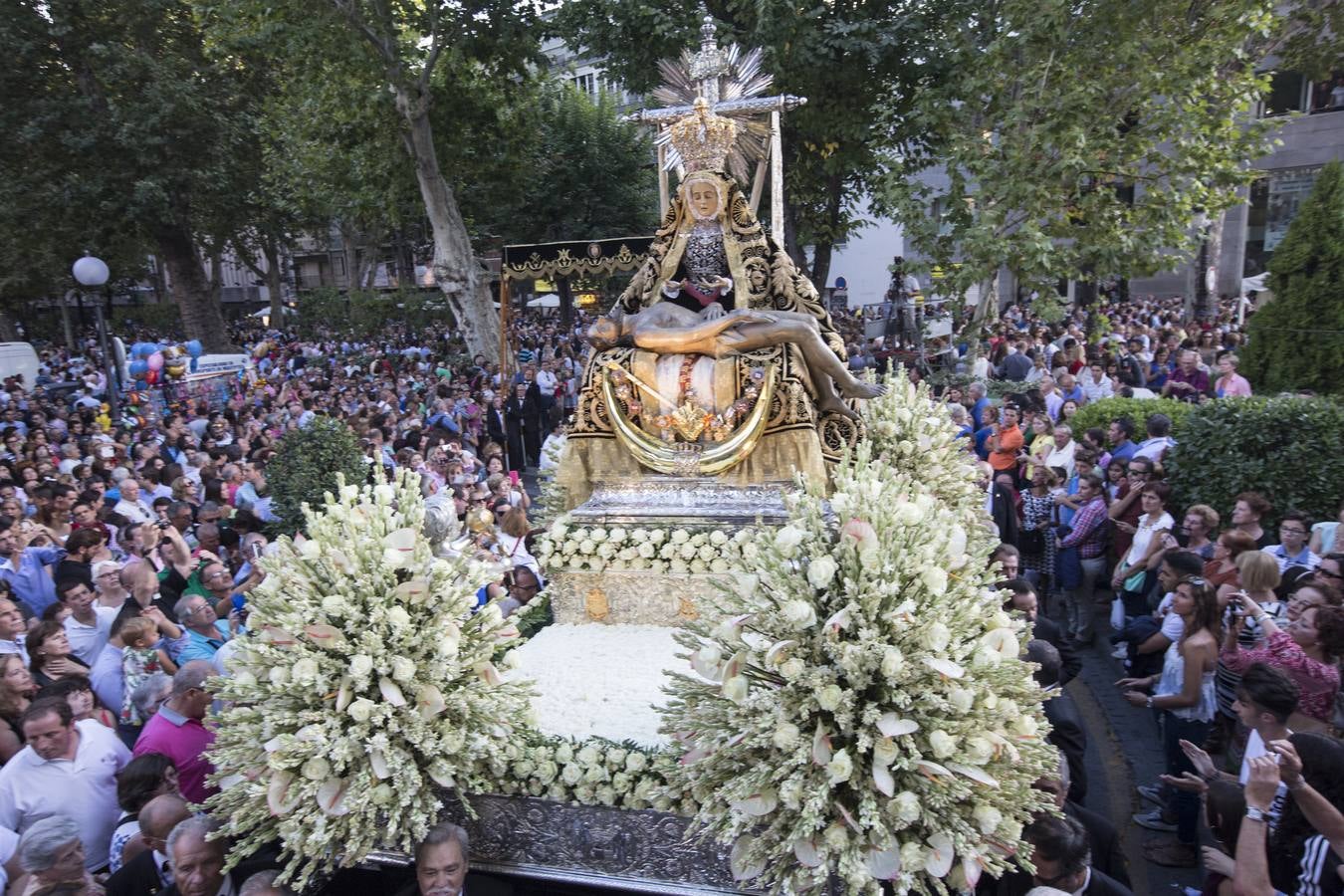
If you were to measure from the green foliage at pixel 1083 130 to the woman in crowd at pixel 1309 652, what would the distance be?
36.0 feet

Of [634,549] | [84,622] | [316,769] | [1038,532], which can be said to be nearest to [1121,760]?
[1038,532]

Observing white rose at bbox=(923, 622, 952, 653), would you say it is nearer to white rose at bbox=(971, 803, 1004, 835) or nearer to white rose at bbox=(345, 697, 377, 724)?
white rose at bbox=(971, 803, 1004, 835)

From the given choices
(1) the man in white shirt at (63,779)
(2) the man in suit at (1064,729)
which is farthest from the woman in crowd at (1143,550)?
(1) the man in white shirt at (63,779)

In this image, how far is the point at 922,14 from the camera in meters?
A: 17.8

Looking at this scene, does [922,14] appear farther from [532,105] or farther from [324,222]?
[324,222]

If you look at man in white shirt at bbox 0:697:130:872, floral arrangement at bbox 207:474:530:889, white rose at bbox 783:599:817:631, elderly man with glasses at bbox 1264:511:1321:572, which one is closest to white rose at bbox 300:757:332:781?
floral arrangement at bbox 207:474:530:889

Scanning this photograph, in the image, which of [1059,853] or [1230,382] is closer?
[1059,853]

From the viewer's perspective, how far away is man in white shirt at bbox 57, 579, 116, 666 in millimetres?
6156

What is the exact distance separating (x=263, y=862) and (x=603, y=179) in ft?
98.7

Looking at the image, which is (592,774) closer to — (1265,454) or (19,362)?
(1265,454)

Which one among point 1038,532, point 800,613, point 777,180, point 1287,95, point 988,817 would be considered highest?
point 1287,95

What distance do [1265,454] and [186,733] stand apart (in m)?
9.09

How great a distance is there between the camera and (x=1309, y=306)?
12.1 metres

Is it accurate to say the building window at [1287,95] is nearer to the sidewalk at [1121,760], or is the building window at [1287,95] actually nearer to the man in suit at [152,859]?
the sidewalk at [1121,760]
